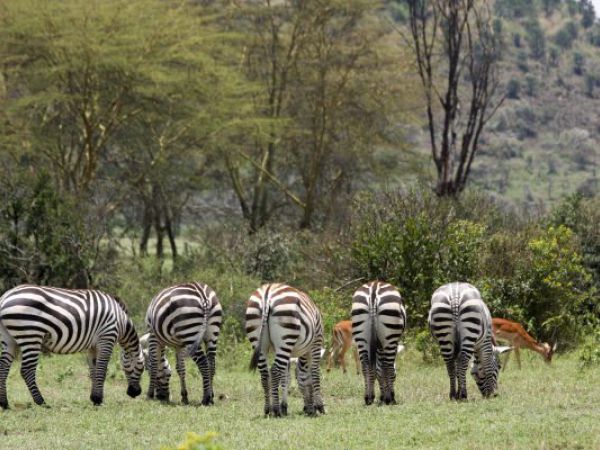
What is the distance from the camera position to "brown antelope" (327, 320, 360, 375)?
19266 mm

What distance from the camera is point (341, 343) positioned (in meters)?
19.5

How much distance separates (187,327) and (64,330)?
1663mm

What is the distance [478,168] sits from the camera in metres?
91.9

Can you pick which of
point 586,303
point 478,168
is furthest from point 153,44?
point 478,168

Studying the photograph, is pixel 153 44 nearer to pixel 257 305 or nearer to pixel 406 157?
pixel 406 157

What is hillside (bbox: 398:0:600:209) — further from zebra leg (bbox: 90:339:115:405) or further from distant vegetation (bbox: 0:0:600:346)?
zebra leg (bbox: 90:339:115:405)

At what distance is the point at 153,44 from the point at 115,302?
66.4 feet

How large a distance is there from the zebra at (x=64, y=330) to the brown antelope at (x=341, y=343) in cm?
453

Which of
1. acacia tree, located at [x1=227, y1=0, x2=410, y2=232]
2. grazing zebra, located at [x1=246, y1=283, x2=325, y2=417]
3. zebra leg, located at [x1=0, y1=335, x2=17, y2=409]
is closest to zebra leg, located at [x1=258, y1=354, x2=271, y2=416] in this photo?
grazing zebra, located at [x1=246, y1=283, x2=325, y2=417]

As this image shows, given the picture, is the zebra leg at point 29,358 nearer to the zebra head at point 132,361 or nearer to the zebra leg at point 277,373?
the zebra head at point 132,361

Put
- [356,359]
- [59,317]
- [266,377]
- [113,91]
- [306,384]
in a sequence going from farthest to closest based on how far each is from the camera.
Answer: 1. [113,91]
2. [356,359]
3. [59,317]
4. [306,384]
5. [266,377]

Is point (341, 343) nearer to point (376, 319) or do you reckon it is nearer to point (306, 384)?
point (376, 319)

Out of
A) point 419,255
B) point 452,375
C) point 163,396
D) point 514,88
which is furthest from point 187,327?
point 514,88

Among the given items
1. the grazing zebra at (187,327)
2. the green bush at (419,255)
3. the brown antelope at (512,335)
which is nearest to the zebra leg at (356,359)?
the green bush at (419,255)
